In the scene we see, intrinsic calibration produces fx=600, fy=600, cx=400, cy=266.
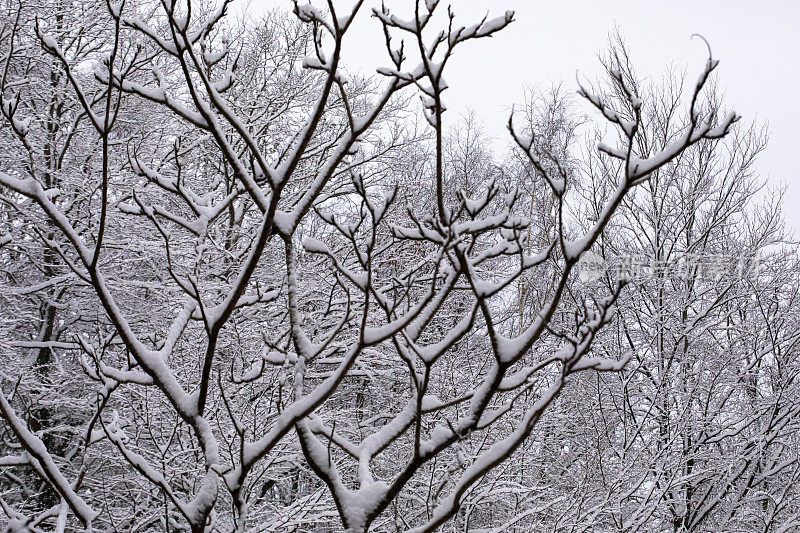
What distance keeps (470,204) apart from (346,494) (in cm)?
89

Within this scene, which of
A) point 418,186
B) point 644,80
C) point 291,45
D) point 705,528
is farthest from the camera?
point 418,186

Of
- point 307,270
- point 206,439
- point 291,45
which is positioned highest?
point 291,45

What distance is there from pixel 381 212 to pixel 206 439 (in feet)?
2.89

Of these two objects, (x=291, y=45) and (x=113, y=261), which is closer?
(x=113, y=261)

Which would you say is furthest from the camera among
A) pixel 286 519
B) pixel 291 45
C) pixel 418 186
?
pixel 418 186

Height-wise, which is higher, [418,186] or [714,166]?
[418,186]

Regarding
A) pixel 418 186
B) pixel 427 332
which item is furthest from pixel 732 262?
pixel 418 186

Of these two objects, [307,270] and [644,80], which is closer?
[307,270]

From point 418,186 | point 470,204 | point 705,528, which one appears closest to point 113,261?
point 418,186

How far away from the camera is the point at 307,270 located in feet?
22.5

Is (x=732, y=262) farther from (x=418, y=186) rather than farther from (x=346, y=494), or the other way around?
(x=346, y=494)

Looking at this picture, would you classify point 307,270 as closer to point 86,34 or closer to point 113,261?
point 113,261

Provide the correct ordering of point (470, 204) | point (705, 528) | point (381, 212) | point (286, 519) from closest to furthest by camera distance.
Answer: point (381, 212)
point (470, 204)
point (286, 519)
point (705, 528)

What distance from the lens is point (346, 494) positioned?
170 cm
